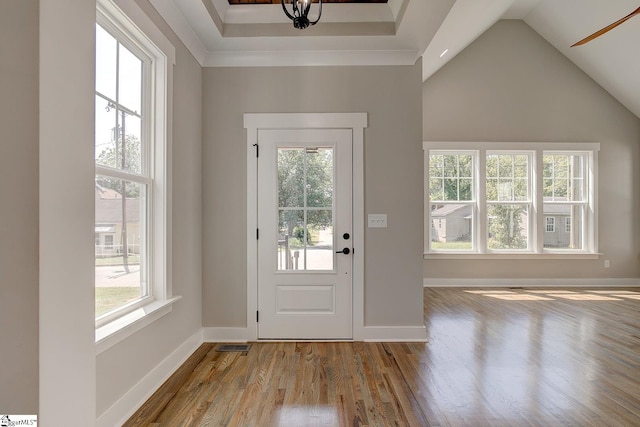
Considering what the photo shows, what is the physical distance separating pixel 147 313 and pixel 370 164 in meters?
2.27

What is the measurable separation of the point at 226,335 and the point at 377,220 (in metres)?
1.87

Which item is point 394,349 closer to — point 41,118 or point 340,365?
point 340,365

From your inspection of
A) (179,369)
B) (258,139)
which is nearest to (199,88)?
(258,139)

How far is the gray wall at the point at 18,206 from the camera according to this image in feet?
2.39

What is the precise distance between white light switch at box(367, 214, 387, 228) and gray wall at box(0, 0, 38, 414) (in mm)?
2737

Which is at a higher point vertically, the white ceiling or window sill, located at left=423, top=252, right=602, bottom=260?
the white ceiling

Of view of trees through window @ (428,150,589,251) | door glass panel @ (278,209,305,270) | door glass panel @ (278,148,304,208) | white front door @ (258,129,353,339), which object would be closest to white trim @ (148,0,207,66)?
white front door @ (258,129,353,339)

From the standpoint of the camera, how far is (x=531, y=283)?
5699 mm

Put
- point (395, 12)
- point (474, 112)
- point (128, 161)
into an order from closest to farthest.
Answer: point (128, 161) → point (395, 12) → point (474, 112)

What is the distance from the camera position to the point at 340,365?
2703 millimetres

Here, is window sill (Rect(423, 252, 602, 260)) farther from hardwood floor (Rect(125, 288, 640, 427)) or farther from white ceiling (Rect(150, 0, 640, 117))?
white ceiling (Rect(150, 0, 640, 117))

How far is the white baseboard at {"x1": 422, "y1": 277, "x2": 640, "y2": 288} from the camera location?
567 cm

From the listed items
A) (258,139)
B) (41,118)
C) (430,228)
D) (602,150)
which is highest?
(602,150)

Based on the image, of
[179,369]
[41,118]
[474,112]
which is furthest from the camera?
[474,112]
